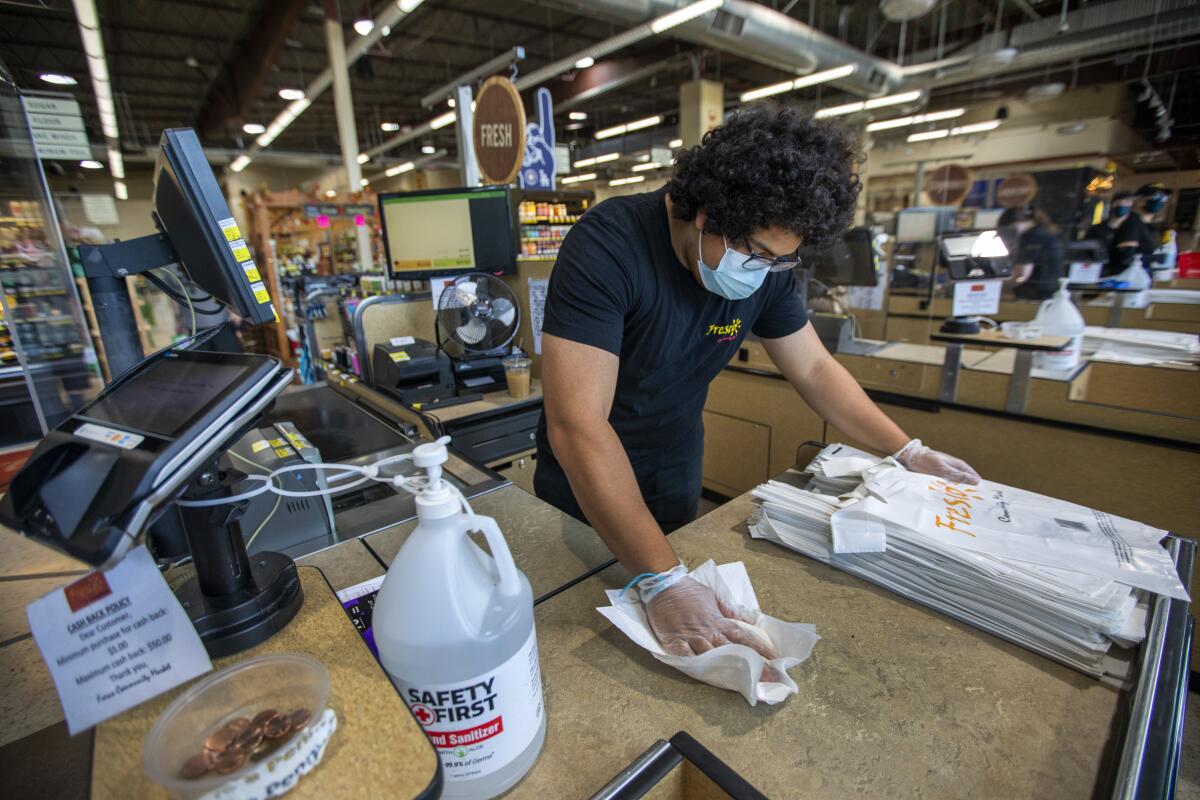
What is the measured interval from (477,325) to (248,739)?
7.20 feet

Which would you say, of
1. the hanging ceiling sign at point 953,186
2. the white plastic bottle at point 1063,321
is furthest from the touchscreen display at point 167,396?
the hanging ceiling sign at point 953,186

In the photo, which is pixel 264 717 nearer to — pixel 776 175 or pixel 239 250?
pixel 239 250

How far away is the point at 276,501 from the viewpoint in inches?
44.8

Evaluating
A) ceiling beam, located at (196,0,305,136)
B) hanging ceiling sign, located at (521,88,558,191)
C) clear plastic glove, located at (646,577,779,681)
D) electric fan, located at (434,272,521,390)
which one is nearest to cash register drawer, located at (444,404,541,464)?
electric fan, located at (434,272,521,390)

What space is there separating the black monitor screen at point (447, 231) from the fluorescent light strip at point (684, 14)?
3.47 metres

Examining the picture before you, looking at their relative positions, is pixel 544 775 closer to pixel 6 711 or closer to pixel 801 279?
pixel 6 711

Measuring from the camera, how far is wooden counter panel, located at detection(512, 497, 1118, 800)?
2.00 ft

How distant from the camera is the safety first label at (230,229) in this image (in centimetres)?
64

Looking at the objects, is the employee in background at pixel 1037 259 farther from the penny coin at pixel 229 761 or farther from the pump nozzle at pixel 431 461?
the penny coin at pixel 229 761

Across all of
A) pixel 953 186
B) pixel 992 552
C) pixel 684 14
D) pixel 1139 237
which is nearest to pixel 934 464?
pixel 992 552

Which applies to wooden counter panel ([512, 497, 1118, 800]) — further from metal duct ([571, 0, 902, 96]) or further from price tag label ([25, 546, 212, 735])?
metal duct ([571, 0, 902, 96])

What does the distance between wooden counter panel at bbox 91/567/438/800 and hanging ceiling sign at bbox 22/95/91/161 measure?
3745 millimetres

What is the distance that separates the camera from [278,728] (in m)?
0.48

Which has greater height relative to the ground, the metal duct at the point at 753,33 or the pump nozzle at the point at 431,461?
the metal duct at the point at 753,33
